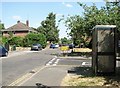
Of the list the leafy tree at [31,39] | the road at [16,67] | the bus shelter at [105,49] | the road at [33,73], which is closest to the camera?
the road at [33,73]

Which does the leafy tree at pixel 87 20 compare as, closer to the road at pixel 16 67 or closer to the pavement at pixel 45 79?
the road at pixel 16 67

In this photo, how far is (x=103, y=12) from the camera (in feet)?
127

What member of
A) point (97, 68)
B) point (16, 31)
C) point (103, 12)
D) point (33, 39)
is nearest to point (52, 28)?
point (16, 31)

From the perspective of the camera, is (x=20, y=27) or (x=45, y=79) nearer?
(x=45, y=79)

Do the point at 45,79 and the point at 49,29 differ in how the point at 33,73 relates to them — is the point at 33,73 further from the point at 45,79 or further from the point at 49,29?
the point at 49,29

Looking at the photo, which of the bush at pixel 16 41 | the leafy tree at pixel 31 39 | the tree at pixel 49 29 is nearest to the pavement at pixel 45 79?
the bush at pixel 16 41

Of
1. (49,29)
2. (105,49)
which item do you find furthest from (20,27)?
(105,49)

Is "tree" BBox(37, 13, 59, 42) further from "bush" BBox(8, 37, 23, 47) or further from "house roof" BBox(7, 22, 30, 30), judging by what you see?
"bush" BBox(8, 37, 23, 47)

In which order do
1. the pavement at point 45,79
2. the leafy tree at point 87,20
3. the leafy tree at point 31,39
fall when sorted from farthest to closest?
1. the leafy tree at point 31,39
2. the leafy tree at point 87,20
3. the pavement at point 45,79

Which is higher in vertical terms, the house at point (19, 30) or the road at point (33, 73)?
the house at point (19, 30)

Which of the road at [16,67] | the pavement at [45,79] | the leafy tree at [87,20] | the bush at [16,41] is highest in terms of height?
the leafy tree at [87,20]

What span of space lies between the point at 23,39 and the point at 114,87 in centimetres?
6804

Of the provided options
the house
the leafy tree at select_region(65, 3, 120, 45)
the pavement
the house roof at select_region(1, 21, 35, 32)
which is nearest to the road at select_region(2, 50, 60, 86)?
the pavement

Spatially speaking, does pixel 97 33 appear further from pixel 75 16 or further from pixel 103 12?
pixel 75 16
